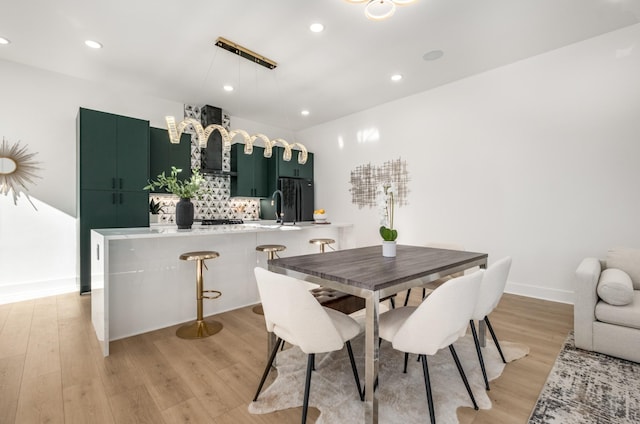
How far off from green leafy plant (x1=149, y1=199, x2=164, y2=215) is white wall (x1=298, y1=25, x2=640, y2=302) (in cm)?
400

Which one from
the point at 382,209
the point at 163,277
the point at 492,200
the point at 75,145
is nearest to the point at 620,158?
the point at 492,200

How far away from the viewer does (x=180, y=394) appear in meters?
1.79

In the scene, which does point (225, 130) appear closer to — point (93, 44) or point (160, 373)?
point (93, 44)

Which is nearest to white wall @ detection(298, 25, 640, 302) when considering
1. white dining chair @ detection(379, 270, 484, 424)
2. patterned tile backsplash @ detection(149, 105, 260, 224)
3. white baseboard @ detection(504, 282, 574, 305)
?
white baseboard @ detection(504, 282, 574, 305)

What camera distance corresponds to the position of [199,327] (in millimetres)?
2699

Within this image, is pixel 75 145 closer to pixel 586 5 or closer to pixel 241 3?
pixel 241 3

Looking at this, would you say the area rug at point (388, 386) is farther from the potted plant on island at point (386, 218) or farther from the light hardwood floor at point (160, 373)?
the potted plant on island at point (386, 218)

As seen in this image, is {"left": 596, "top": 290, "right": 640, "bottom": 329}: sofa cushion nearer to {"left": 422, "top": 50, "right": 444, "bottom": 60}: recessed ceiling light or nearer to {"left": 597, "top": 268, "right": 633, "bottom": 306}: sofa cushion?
{"left": 597, "top": 268, "right": 633, "bottom": 306}: sofa cushion

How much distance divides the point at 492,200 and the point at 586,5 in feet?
7.09

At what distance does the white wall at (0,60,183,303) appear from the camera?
378 centimetres

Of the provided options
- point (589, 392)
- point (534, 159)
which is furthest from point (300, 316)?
point (534, 159)

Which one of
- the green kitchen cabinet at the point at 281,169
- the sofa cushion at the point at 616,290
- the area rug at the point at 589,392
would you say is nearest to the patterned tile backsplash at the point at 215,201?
the green kitchen cabinet at the point at 281,169

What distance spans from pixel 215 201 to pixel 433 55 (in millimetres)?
A: 4297

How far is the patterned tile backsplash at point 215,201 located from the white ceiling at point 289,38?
1050 mm
